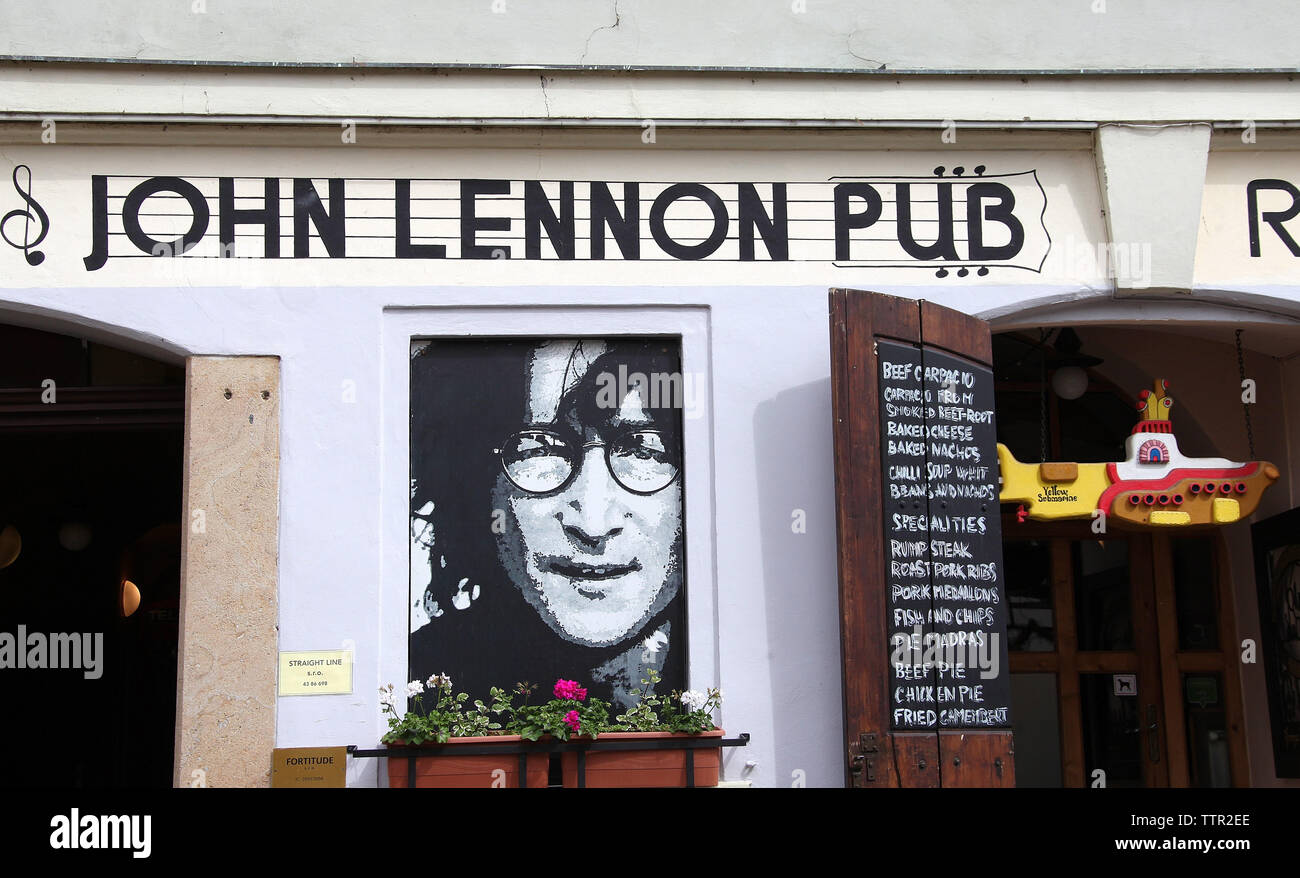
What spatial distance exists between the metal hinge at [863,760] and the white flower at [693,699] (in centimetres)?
71

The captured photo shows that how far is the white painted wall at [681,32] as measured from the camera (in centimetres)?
645

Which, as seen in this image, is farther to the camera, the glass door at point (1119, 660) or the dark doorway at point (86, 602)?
the dark doorway at point (86, 602)

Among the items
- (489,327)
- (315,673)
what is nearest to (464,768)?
(315,673)

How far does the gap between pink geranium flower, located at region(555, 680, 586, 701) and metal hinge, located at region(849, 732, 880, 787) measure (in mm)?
1159

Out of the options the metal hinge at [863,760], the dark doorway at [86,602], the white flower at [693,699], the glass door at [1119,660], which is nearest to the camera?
the metal hinge at [863,760]

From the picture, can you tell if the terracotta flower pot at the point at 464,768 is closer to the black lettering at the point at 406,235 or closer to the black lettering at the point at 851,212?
the black lettering at the point at 406,235

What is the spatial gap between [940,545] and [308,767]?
286 cm

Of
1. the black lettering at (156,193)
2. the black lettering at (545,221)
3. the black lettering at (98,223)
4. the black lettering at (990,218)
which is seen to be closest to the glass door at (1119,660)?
the black lettering at (990,218)

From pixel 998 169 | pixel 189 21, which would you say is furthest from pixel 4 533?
pixel 998 169

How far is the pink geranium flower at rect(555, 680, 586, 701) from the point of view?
5.93 m

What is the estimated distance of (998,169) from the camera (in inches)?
261

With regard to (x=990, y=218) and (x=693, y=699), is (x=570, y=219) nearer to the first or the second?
(x=990, y=218)

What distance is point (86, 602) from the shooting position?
9188mm

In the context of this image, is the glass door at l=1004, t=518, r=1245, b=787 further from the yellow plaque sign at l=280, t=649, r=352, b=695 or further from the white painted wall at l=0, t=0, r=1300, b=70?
the yellow plaque sign at l=280, t=649, r=352, b=695
